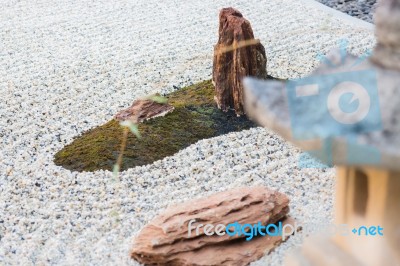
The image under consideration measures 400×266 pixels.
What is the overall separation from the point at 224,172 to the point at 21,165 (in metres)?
1.01

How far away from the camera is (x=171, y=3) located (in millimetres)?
5852

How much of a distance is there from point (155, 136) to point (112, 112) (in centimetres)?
52

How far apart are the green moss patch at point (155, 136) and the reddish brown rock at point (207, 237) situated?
0.79m

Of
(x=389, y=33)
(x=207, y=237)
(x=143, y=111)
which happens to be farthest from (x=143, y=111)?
(x=389, y=33)

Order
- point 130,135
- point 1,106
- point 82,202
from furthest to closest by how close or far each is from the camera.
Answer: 1. point 1,106
2. point 130,135
3. point 82,202

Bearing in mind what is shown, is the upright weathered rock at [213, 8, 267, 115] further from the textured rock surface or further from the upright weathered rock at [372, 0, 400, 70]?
the upright weathered rock at [372, 0, 400, 70]

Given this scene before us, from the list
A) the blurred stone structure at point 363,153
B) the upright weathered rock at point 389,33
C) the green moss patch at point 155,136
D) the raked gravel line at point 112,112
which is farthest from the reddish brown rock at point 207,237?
the upright weathered rock at point 389,33

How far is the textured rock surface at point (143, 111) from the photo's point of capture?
3379 millimetres

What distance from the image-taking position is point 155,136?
3.23 metres

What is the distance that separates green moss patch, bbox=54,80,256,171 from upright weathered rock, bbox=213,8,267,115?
0.10m

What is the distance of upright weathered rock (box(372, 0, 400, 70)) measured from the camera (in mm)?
992

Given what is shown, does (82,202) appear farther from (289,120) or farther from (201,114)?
(289,120)

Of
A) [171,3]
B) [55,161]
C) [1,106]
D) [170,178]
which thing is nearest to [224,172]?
[170,178]

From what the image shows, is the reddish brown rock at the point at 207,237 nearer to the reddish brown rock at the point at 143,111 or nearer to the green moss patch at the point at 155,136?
the green moss patch at the point at 155,136
